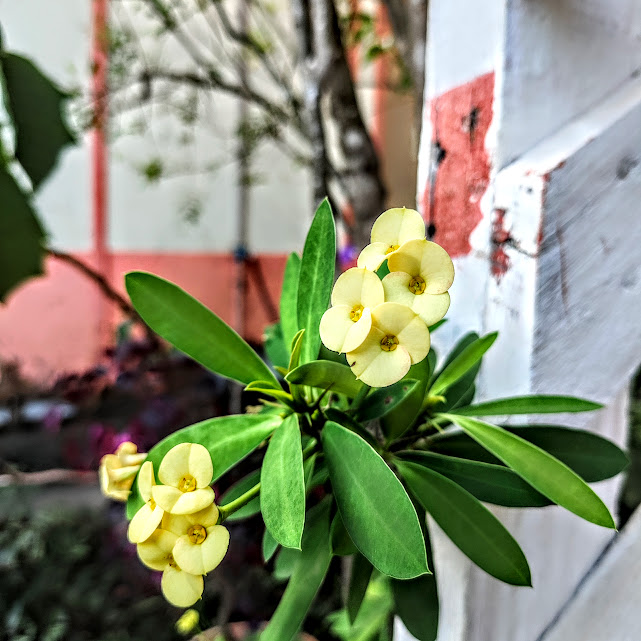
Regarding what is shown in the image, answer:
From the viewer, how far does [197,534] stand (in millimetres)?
288

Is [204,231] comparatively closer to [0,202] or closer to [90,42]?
[90,42]

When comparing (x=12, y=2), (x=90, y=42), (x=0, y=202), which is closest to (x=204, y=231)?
(x=90, y=42)

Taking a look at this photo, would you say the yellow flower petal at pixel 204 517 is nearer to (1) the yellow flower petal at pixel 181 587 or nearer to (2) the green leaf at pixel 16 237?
(1) the yellow flower petal at pixel 181 587

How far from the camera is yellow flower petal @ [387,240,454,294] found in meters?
0.28

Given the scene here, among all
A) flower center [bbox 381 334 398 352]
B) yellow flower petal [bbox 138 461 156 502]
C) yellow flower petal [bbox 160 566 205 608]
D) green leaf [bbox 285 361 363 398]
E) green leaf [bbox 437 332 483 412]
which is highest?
flower center [bbox 381 334 398 352]

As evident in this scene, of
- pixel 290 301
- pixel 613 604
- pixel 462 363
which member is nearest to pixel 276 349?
pixel 290 301

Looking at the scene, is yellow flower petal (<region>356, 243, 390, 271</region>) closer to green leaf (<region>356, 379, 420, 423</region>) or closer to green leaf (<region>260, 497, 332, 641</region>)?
green leaf (<region>356, 379, 420, 423</region>)

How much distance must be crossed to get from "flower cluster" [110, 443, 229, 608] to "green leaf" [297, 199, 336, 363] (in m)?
0.11

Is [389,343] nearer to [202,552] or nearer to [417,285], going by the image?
[417,285]

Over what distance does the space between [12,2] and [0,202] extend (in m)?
1.46

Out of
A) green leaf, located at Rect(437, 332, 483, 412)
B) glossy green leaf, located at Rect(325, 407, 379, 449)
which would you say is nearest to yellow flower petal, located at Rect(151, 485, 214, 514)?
glossy green leaf, located at Rect(325, 407, 379, 449)

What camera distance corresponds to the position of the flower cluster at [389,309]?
0.27 m

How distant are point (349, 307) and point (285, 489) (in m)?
0.11

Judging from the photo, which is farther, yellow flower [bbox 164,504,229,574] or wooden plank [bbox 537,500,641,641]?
wooden plank [bbox 537,500,641,641]
